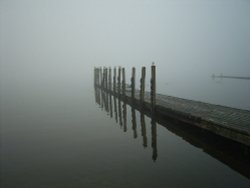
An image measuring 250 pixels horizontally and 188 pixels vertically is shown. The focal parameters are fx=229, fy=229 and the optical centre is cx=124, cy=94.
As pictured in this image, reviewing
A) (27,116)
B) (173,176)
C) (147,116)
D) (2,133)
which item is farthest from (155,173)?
(27,116)

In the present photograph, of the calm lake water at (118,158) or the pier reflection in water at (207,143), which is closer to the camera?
the calm lake water at (118,158)

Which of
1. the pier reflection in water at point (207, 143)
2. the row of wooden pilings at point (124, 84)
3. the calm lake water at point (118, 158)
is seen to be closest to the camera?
the calm lake water at point (118, 158)

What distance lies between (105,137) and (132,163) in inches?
169

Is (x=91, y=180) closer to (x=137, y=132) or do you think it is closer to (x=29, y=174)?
(x=29, y=174)

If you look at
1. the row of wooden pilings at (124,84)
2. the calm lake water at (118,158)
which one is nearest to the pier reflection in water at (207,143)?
the calm lake water at (118,158)

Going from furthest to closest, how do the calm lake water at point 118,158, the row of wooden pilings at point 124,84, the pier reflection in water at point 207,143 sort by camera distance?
the row of wooden pilings at point 124,84 → the pier reflection in water at point 207,143 → the calm lake water at point 118,158

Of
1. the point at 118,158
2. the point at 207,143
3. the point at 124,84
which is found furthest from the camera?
the point at 124,84

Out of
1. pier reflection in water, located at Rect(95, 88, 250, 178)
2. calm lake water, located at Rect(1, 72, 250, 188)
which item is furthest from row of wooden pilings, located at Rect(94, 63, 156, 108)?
calm lake water, located at Rect(1, 72, 250, 188)

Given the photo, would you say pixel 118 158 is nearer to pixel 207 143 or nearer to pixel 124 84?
pixel 207 143

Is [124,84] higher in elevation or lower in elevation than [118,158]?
higher

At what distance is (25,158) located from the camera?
Result: 10250 millimetres

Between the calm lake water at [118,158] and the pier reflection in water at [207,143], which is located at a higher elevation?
the pier reflection in water at [207,143]

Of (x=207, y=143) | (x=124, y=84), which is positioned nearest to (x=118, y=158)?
(x=207, y=143)

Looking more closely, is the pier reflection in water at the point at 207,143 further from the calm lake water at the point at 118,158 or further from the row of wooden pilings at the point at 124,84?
the row of wooden pilings at the point at 124,84
